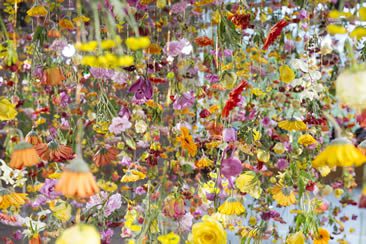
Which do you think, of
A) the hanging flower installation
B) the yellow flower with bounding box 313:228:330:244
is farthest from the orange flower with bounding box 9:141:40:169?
the yellow flower with bounding box 313:228:330:244

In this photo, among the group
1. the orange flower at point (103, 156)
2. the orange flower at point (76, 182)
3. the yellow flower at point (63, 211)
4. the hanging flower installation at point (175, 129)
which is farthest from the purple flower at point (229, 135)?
the orange flower at point (76, 182)

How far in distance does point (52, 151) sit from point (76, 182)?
56cm

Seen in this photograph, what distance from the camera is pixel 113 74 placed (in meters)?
1.72

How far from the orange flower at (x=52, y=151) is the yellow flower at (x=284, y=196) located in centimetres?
48

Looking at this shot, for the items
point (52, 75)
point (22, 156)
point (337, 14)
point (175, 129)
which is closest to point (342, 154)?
point (337, 14)

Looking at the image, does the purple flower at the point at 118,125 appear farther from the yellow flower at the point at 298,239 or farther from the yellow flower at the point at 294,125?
the yellow flower at the point at 298,239

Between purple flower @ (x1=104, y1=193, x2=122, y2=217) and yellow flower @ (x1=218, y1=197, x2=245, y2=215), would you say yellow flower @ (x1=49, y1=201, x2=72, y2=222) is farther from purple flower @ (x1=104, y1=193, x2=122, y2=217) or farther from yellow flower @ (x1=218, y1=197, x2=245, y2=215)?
yellow flower @ (x1=218, y1=197, x2=245, y2=215)

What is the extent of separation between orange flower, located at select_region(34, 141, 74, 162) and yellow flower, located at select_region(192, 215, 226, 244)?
1.24 ft

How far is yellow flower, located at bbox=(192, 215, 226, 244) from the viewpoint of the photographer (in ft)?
2.68

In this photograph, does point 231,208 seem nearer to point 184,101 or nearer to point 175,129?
point 184,101

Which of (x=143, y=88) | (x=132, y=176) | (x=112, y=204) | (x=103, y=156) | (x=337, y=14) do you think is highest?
(x=337, y=14)

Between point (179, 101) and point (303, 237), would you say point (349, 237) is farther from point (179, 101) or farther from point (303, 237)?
point (303, 237)

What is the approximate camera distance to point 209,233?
0.83 metres

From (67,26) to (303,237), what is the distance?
0.89m
